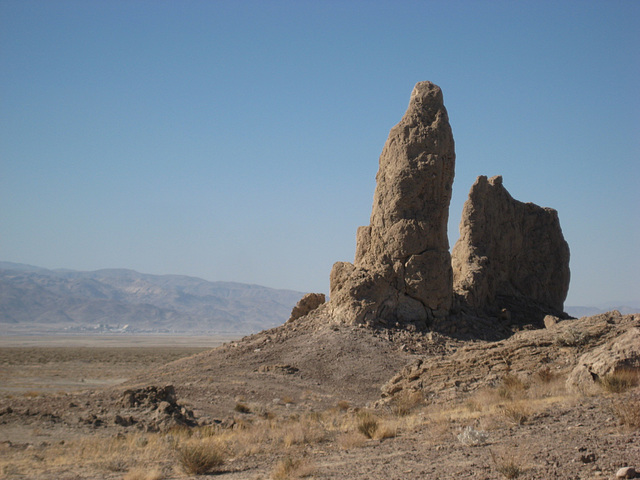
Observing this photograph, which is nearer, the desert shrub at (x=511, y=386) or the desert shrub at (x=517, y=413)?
the desert shrub at (x=517, y=413)

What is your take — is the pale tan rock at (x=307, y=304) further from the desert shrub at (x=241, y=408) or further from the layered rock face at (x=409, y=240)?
the desert shrub at (x=241, y=408)

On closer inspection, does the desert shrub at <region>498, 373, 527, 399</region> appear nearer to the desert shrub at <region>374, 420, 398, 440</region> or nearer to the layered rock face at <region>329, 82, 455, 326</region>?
the desert shrub at <region>374, 420, 398, 440</region>

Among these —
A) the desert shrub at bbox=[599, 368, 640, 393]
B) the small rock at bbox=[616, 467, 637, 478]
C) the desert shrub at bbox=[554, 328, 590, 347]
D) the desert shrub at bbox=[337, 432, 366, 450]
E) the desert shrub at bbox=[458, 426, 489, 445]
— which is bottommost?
the desert shrub at bbox=[337, 432, 366, 450]

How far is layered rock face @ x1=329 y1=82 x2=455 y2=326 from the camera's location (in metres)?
25.9

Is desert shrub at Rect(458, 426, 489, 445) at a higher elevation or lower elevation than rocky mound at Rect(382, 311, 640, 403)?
lower

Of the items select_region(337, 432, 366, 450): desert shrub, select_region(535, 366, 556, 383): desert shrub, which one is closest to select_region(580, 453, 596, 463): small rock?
select_region(337, 432, 366, 450): desert shrub

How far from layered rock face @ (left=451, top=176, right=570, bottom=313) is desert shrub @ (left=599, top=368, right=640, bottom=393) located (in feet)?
57.2

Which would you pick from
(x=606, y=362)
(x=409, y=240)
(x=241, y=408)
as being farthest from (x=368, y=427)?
(x=409, y=240)

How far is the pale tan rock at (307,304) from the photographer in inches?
1163

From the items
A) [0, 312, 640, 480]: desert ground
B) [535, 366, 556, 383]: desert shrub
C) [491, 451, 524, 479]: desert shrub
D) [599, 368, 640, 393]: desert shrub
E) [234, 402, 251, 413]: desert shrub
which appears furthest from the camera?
[234, 402, 251, 413]: desert shrub

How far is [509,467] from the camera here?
706 cm

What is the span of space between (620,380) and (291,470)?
19.1ft

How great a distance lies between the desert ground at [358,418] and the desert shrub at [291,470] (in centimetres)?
3

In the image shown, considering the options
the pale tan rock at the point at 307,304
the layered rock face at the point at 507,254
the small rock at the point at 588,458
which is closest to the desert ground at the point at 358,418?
the small rock at the point at 588,458
